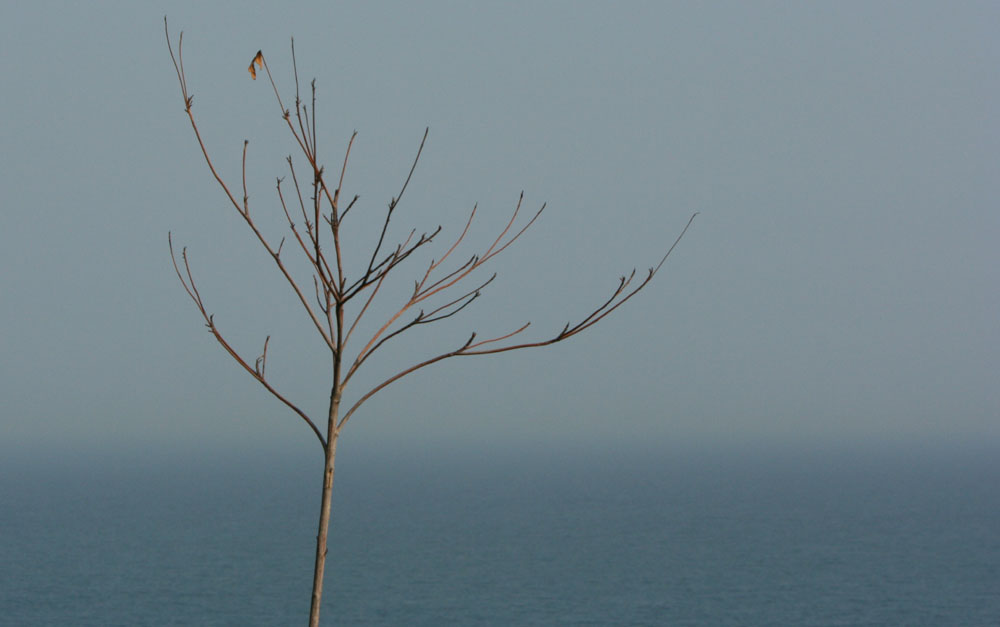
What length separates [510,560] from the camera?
93.4 m

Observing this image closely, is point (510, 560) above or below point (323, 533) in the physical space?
below

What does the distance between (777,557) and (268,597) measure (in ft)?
153

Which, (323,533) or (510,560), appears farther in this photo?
(510,560)

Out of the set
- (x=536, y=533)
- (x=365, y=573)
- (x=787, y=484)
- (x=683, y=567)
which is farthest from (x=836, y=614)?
(x=787, y=484)

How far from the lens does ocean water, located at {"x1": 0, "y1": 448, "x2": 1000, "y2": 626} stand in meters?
69.6

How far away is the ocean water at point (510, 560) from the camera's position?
69.6m

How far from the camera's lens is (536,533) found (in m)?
114

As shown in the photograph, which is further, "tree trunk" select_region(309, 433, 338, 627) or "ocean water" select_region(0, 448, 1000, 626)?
"ocean water" select_region(0, 448, 1000, 626)

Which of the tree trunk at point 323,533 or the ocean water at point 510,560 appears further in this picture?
the ocean water at point 510,560

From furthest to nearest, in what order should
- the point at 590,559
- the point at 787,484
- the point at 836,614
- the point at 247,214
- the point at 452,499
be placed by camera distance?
the point at 787,484 → the point at 452,499 → the point at 590,559 → the point at 836,614 → the point at 247,214

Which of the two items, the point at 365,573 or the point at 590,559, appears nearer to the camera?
the point at 365,573

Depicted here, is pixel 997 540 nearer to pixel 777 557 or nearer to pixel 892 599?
pixel 777 557

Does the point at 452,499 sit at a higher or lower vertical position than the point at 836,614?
higher

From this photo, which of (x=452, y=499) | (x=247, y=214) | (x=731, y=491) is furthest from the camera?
(x=731, y=491)
